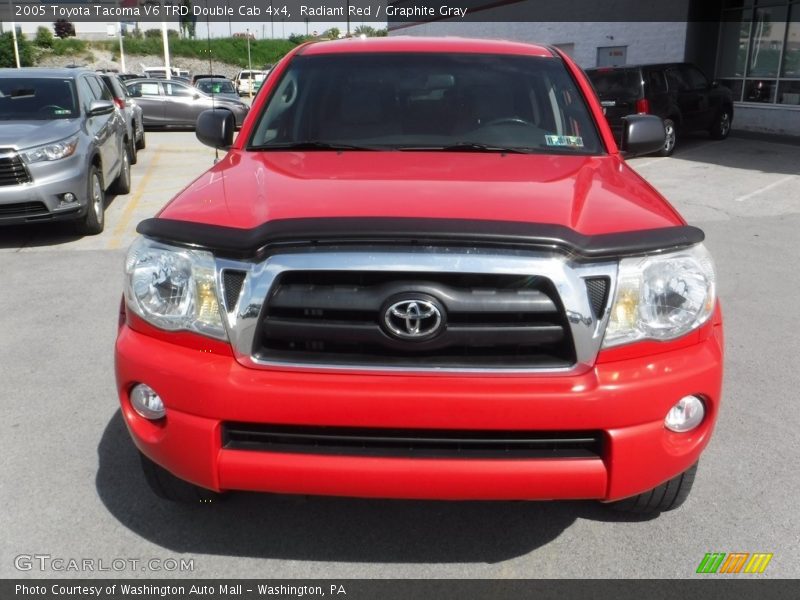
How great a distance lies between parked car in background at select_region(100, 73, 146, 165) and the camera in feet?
40.4

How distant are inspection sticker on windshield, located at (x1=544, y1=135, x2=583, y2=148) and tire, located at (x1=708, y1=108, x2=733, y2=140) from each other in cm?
1514

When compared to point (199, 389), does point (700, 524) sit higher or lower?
lower

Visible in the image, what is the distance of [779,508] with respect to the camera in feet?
10.2

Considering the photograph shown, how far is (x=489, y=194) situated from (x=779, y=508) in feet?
5.71

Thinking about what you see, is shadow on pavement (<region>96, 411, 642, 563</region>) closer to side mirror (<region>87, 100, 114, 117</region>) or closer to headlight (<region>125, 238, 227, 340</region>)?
headlight (<region>125, 238, 227, 340</region>)

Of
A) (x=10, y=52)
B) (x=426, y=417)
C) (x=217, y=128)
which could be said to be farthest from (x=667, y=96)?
(x=10, y=52)

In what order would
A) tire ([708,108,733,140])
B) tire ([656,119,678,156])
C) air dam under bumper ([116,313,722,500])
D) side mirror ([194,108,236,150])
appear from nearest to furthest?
air dam under bumper ([116,313,722,500]) → side mirror ([194,108,236,150]) → tire ([656,119,678,156]) → tire ([708,108,733,140])

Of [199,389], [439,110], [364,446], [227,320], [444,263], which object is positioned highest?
[439,110]

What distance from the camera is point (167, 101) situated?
21484 mm

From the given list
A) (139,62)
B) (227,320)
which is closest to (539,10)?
(227,320)

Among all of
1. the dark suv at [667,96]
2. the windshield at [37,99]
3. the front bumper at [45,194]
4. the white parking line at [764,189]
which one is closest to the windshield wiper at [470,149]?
the front bumper at [45,194]

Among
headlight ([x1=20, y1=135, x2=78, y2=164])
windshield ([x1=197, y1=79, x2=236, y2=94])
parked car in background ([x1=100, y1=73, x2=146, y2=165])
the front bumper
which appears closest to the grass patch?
windshield ([x1=197, y1=79, x2=236, y2=94])
